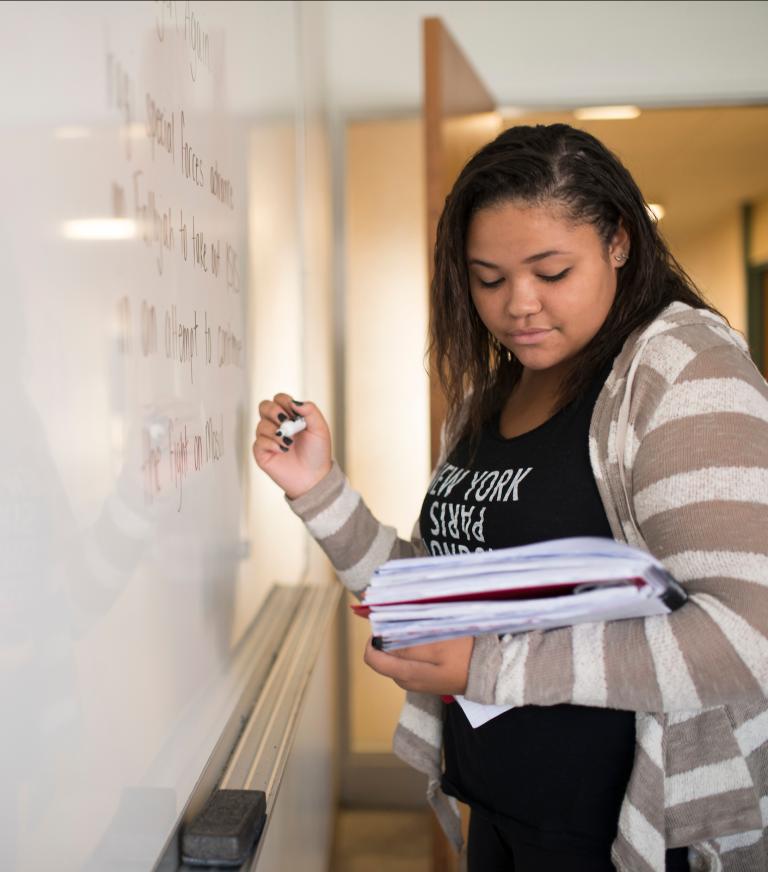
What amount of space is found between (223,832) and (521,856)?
1.11ft

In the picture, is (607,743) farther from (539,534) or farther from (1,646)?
(1,646)

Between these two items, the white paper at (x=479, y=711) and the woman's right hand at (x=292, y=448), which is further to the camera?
the woman's right hand at (x=292, y=448)

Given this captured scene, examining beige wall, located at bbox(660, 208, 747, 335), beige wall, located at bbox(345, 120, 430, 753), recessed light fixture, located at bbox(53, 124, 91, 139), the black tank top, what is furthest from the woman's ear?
beige wall, located at bbox(660, 208, 747, 335)

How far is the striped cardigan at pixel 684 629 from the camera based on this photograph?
69 cm

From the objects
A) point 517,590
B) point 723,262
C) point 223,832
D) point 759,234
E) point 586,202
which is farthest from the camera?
point 723,262

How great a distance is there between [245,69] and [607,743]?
91 cm

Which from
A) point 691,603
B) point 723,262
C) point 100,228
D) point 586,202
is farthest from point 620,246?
point 723,262

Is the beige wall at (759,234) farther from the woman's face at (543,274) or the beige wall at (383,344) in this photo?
the woman's face at (543,274)

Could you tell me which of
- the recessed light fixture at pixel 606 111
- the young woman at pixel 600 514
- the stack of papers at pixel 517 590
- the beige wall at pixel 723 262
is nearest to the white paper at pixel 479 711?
the young woman at pixel 600 514

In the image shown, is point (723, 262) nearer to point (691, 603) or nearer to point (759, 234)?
point (759, 234)

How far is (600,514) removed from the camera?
87 cm

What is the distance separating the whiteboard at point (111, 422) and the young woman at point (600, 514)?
202 millimetres

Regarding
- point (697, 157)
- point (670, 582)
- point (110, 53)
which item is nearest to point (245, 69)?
point (110, 53)

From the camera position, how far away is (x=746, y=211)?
19.9ft
